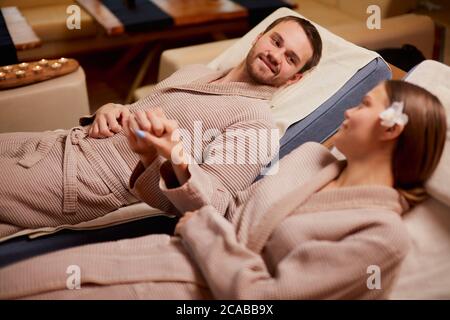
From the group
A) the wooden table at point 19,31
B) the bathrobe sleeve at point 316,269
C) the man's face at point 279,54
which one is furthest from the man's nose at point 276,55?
the wooden table at point 19,31

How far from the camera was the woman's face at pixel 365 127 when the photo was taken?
1.11m

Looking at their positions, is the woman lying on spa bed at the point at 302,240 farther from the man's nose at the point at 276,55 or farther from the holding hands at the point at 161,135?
the man's nose at the point at 276,55

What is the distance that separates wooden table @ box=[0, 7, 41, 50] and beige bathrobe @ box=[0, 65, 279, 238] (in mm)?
814

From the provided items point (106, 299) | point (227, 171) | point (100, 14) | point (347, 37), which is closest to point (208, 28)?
point (100, 14)

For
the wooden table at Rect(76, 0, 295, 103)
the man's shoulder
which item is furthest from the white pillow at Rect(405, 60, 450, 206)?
the wooden table at Rect(76, 0, 295, 103)

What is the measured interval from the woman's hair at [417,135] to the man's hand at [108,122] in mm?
835

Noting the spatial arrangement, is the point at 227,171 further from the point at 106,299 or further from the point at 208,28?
the point at 208,28

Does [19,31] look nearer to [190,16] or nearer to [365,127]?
[190,16]

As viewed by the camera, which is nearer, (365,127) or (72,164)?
(365,127)

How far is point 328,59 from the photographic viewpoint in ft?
6.07

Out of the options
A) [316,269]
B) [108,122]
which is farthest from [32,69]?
[316,269]

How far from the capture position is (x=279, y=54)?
1.65 m

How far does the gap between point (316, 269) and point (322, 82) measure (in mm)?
927

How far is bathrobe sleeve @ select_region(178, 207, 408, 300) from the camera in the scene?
39.3 inches
